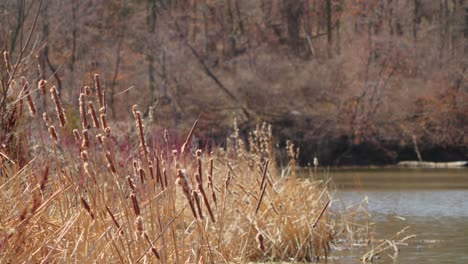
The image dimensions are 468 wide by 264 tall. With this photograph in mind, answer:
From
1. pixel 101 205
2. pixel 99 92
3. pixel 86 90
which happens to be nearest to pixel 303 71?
pixel 101 205

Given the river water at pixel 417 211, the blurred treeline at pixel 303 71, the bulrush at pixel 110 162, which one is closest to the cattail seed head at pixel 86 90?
the bulrush at pixel 110 162

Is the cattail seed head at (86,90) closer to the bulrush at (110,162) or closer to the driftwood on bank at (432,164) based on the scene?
the bulrush at (110,162)

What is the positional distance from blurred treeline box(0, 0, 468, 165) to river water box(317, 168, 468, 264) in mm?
7867

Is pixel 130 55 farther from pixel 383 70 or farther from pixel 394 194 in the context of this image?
pixel 394 194

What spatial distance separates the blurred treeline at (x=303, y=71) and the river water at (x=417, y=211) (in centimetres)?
787

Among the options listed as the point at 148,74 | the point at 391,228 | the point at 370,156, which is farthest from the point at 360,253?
the point at 148,74

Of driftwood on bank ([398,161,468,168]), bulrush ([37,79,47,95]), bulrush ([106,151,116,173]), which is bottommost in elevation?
driftwood on bank ([398,161,468,168])

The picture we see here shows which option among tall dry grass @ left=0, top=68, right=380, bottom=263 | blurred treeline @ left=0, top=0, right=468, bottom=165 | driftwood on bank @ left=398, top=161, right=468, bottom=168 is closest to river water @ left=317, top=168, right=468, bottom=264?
tall dry grass @ left=0, top=68, right=380, bottom=263

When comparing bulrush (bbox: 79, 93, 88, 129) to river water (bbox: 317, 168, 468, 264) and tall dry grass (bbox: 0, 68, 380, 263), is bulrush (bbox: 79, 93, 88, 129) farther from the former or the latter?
river water (bbox: 317, 168, 468, 264)

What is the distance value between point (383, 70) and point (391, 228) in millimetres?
21635

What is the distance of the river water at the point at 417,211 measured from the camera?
771 centimetres

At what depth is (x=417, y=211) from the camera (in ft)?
39.9

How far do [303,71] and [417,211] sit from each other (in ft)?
64.9

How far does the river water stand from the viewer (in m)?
7.71
